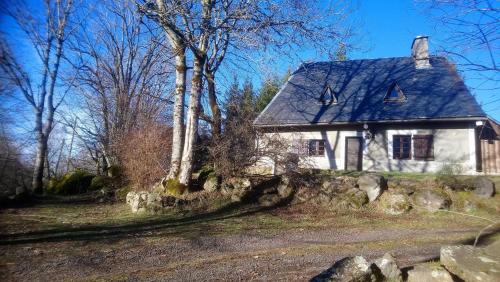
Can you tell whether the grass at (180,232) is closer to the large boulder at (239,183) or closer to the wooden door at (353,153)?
the large boulder at (239,183)

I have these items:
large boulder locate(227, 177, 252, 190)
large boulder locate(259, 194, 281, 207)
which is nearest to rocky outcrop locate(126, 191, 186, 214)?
large boulder locate(227, 177, 252, 190)

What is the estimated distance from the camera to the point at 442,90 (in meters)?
17.5

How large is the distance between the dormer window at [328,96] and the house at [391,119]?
54mm

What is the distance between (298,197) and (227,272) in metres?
7.05

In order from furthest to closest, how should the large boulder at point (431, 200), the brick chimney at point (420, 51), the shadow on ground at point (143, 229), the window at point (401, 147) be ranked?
the brick chimney at point (420, 51)
the window at point (401, 147)
the large boulder at point (431, 200)
the shadow on ground at point (143, 229)

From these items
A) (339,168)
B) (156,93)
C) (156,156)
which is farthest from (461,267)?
(156,93)

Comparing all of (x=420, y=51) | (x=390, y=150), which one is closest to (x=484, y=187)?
(x=390, y=150)

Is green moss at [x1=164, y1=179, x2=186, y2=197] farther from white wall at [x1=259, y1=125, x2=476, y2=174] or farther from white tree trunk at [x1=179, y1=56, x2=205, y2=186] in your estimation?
white wall at [x1=259, y1=125, x2=476, y2=174]

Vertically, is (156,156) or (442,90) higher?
(442,90)

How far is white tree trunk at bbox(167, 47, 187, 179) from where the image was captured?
11430mm

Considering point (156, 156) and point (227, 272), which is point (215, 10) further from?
point (227, 272)

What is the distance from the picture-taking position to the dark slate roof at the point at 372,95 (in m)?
16.4

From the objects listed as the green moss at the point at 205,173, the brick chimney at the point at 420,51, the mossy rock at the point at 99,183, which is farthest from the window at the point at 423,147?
the mossy rock at the point at 99,183

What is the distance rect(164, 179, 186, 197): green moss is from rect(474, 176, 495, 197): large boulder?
30.0 ft
